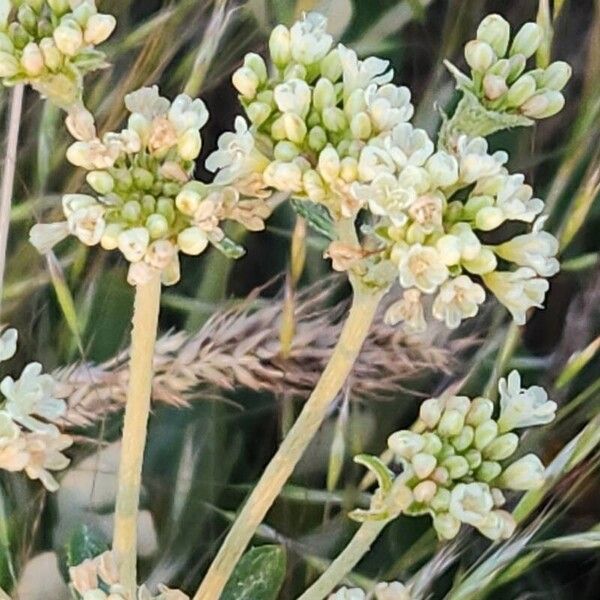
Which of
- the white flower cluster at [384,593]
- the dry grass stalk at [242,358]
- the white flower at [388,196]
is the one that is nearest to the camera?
the white flower at [388,196]

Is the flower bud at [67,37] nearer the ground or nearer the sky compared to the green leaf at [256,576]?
nearer the sky

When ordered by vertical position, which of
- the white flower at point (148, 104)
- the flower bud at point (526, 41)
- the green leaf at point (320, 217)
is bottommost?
the green leaf at point (320, 217)

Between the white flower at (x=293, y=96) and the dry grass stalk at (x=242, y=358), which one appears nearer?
the white flower at (x=293, y=96)

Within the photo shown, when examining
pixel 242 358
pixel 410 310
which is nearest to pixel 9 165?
pixel 242 358

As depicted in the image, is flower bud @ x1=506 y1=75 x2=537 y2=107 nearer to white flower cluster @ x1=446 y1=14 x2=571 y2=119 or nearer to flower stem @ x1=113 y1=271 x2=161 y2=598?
white flower cluster @ x1=446 y1=14 x2=571 y2=119

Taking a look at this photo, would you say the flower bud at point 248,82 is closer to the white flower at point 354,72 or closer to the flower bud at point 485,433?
the white flower at point 354,72

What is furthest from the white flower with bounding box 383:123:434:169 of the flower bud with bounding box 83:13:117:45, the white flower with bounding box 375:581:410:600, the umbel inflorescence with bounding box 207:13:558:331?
the white flower with bounding box 375:581:410:600

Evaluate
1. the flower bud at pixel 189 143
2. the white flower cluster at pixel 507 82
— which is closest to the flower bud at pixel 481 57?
the white flower cluster at pixel 507 82
